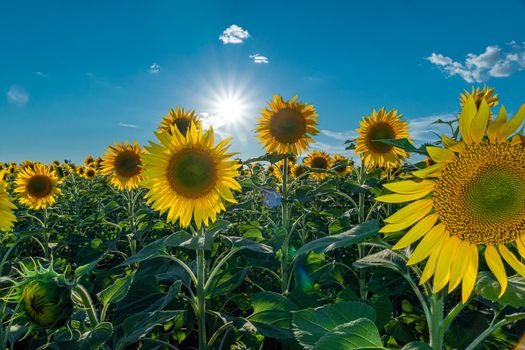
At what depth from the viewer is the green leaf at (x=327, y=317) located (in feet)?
5.24

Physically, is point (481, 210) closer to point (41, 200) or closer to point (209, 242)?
point (209, 242)

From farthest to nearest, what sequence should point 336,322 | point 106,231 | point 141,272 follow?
point 106,231 < point 141,272 < point 336,322

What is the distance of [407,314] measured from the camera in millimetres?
3213

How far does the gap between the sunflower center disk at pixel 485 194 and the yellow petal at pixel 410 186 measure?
1.5 inches

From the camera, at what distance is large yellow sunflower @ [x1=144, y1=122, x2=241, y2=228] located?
3119 mm

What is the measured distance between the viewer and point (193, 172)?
3135mm

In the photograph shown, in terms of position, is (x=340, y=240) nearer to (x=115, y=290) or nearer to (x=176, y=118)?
(x=115, y=290)

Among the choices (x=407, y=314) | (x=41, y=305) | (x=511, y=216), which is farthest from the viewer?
(x=407, y=314)

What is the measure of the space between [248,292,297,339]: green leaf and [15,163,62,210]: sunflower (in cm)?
609

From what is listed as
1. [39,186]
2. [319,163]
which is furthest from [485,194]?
[39,186]

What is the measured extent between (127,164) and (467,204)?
5.56 m

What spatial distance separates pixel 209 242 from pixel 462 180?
1.46 meters

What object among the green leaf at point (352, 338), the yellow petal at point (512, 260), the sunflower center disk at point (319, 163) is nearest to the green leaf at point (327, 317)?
the green leaf at point (352, 338)

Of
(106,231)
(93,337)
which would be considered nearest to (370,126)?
(93,337)
